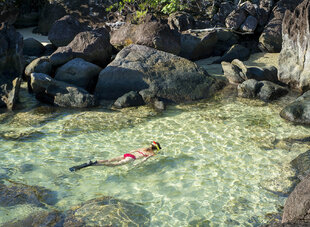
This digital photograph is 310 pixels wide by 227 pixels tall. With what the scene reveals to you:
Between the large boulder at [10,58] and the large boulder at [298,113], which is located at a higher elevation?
the large boulder at [10,58]

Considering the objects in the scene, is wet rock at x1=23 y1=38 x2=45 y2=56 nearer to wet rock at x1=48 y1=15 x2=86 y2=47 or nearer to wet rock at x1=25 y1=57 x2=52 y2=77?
wet rock at x1=48 y1=15 x2=86 y2=47

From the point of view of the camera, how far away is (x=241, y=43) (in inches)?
720

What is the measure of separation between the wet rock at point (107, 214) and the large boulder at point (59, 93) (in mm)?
5554

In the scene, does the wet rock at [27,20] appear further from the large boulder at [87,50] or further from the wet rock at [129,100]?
the wet rock at [129,100]

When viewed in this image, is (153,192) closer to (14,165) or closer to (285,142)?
(14,165)

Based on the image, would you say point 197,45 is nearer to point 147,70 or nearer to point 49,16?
point 147,70

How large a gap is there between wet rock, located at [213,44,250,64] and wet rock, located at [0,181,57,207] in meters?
11.3

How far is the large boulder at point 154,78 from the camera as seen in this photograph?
12.0 m

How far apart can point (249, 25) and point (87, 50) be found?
9029 millimetres

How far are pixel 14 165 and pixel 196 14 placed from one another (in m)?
15.4

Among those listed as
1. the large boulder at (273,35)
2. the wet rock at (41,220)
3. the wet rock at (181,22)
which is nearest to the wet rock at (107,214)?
the wet rock at (41,220)

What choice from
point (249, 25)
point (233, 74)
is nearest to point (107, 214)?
point (233, 74)

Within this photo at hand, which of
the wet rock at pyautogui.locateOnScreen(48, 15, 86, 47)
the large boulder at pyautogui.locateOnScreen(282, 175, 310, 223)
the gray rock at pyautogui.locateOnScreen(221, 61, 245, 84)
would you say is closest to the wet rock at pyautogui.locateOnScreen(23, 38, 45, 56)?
the wet rock at pyautogui.locateOnScreen(48, 15, 86, 47)

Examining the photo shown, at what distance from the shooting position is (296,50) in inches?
502
